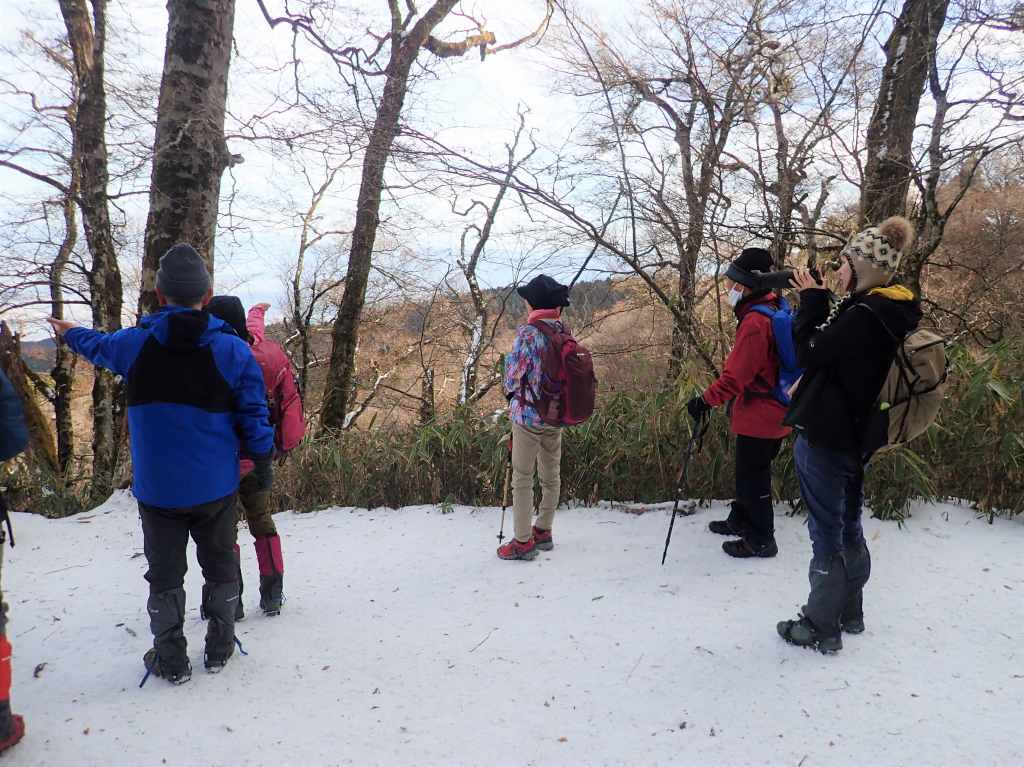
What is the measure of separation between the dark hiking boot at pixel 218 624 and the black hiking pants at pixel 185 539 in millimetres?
42

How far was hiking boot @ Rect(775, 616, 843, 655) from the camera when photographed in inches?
97.2

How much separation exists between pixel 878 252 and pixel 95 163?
33.0ft

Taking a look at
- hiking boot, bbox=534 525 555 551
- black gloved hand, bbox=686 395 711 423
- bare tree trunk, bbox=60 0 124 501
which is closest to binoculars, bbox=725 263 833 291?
black gloved hand, bbox=686 395 711 423

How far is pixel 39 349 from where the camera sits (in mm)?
10312

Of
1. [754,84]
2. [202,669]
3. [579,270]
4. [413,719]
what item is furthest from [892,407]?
[754,84]

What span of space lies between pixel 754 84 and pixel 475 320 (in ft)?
27.7

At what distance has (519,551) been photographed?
360 cm

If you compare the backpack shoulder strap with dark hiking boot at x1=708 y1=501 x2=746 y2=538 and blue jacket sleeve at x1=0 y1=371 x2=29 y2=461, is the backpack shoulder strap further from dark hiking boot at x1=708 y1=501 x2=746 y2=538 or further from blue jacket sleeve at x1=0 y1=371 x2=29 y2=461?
blue jacket sleeve at x1=0 y1=371 x2=29 y2=461

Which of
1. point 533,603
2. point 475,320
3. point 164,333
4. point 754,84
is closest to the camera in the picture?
point 164,333

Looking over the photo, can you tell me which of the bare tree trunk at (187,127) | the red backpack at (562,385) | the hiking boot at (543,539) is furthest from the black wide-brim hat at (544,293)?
the bare tree trunk at (187,127)

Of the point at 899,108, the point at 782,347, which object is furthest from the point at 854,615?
the point at 899,108

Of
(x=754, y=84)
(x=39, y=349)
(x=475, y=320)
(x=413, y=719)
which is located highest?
(x=754, y=84)

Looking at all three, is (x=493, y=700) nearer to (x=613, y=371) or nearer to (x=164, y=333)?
(x=164, y=333)

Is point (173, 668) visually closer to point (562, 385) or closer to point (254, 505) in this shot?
point (254, 505)
